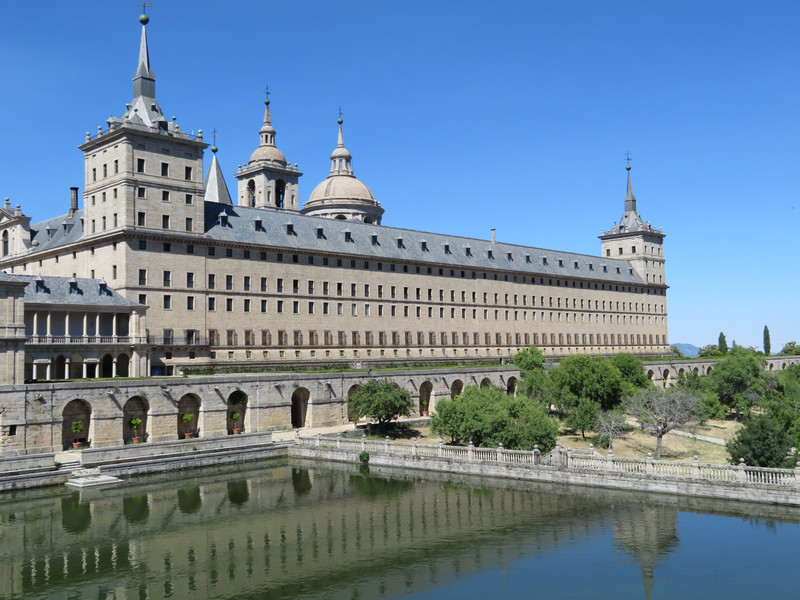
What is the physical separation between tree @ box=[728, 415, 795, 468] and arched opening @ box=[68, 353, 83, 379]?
1891 inches

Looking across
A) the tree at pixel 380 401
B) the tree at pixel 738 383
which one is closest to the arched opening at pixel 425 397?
the tree at pixel 380 401

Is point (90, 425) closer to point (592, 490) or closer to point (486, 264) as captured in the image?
point (592, 490)

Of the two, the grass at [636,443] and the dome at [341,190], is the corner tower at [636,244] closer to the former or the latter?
the dome at [341,190]

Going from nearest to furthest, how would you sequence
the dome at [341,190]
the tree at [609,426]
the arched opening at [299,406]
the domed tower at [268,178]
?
1. the tree at [609,426]
2. the arched opening at [299,406]
3. the domed tower at [268,178]
4. the dome at [341,190]

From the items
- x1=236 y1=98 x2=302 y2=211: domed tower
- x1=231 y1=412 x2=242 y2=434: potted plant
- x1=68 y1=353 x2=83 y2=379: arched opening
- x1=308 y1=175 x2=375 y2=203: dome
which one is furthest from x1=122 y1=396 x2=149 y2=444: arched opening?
x1=308 y1=175 x2=375 y2=203: dome

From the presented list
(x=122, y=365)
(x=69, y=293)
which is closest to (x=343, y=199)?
(x=122, y=365)

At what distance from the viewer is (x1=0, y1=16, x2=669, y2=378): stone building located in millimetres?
68000

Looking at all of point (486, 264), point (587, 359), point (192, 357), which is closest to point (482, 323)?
point (486, 264)

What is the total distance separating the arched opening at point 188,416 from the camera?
59.3 metres

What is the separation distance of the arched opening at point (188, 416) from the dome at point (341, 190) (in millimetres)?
56299

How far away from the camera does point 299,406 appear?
68.3 m

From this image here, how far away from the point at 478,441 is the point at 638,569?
24.7m

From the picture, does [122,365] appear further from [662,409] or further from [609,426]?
[662,409]

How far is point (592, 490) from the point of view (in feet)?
147
